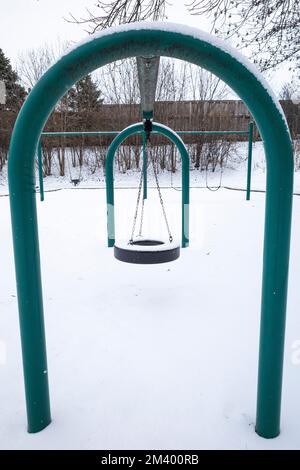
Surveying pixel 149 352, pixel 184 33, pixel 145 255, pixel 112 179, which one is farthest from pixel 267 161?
pixel 112 179

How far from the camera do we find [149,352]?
1.71 m

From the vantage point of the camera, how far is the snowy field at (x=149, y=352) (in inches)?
47.4

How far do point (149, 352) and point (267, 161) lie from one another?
1102 mm

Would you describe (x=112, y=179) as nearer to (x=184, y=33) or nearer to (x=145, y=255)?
(x=145, y=255)

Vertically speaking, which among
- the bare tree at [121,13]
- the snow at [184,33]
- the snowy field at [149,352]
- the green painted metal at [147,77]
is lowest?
the snowy field at [149,352]

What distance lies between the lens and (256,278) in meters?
2.76

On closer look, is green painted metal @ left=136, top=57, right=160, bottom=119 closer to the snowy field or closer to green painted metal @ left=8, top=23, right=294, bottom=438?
green painted metal @ left=8, top=23, right=294, bottom=438

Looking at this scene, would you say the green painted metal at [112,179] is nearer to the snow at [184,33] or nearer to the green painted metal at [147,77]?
the green painted metal at [147,77]

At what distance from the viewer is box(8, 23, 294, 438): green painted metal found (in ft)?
3.11

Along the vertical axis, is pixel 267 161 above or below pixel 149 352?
above

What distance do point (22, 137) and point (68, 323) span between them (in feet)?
4.29

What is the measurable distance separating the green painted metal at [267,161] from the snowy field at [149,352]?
0.48 ft

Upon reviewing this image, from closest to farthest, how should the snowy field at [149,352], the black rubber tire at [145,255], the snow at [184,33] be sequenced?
1. the snow at [184,33]
2. the snowy field at [149,352]
3. the black rubber tire at [145,255]

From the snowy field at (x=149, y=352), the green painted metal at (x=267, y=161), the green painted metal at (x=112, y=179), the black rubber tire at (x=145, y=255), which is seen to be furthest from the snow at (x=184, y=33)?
the green painted metal at (x=112, y=179)
